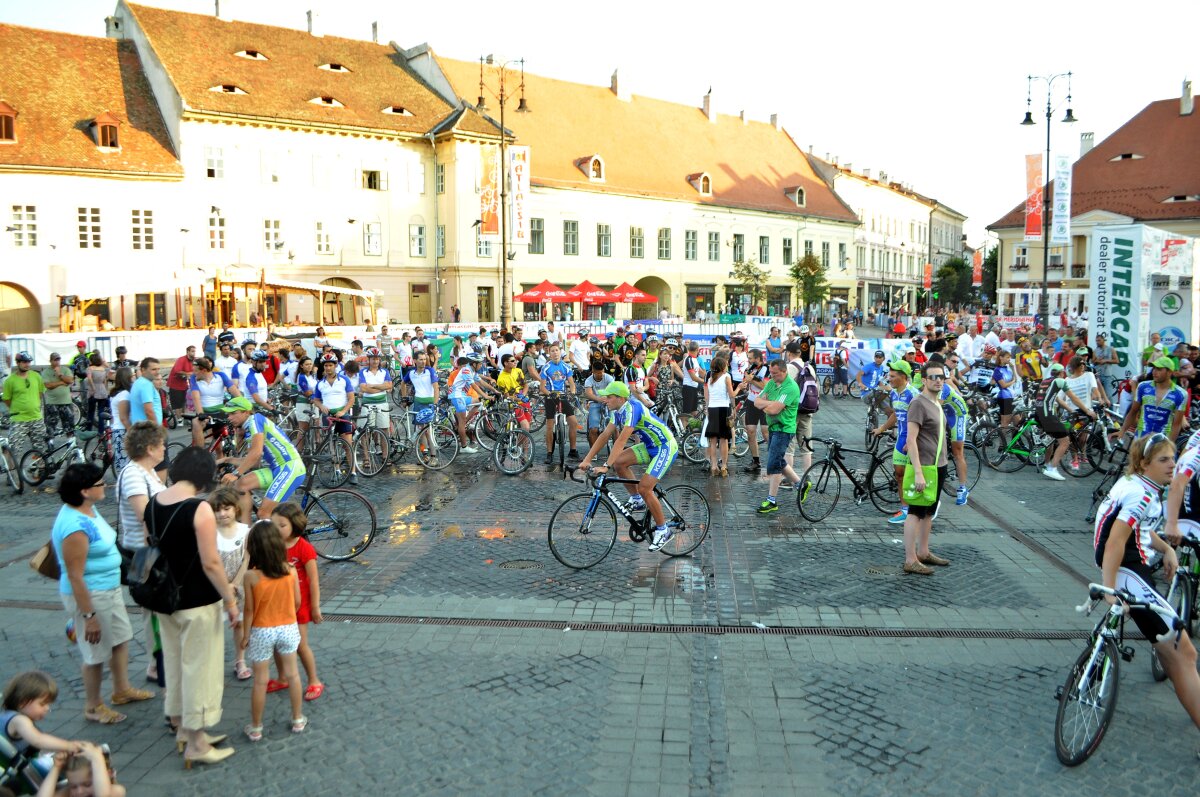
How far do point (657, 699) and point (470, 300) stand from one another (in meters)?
42.6

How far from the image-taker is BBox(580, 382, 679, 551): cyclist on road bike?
8.75 m

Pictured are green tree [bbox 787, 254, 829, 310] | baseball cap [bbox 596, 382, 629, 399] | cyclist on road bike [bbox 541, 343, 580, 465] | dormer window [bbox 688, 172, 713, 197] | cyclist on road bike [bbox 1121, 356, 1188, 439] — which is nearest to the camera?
baseball cap [bbox 596, 382, 629, 399]

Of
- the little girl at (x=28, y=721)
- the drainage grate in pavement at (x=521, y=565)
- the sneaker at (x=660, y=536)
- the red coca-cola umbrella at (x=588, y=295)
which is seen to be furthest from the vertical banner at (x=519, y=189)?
the little girl at (x=28, y=721)

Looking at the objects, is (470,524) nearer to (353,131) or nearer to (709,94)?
(353,131)

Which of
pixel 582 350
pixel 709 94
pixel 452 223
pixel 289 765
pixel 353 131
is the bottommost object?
pixel 289 765

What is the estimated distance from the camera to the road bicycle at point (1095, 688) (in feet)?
16.4

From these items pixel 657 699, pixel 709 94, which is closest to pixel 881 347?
pixel 657 699

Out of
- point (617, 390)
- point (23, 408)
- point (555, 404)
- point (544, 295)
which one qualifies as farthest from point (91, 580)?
point (544, 295)

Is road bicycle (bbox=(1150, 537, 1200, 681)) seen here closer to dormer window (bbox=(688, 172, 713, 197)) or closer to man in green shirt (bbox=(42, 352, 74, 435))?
man in green shirt (bbox=(42, 352, 74, 435))

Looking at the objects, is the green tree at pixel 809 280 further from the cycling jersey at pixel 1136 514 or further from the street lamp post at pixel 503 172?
the cycling jersey at pixel 1136 514

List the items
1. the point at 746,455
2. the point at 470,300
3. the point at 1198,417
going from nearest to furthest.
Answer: the point at 1198,417
the point at 746,455
the point at 470,300

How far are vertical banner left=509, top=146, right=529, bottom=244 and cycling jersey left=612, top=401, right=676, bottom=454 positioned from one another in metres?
35.7

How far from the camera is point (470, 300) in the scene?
156 feet

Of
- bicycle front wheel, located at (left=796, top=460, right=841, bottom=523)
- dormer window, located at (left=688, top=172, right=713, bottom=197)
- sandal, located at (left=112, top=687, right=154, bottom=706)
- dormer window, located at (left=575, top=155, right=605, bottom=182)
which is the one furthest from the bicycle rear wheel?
dormer window, located at (left=688, top=172, right=713, bottom=197)
